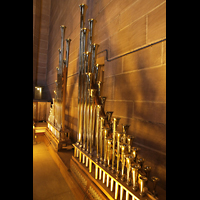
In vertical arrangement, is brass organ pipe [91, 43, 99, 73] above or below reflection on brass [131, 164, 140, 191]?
above

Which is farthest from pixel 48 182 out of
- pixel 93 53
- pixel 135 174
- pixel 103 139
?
pixel 93 53

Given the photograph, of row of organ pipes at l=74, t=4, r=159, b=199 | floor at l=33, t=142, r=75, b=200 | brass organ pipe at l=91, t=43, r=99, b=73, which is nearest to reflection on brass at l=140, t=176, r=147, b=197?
row of organ pipes at l=74, t=4, r=159, b=199

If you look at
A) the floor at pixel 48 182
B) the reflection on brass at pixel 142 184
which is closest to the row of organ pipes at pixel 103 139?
the reflection on brass at pixel 142 184

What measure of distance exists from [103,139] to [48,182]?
0.70 m

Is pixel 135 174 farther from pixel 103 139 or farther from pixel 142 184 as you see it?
pixel 103 139

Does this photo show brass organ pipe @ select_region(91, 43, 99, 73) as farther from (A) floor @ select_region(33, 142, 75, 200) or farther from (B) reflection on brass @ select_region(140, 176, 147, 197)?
(A) floor @ select_region(33, 142, 75, 200)

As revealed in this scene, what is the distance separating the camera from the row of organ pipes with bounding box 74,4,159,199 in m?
0.74

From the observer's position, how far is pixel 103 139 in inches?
50.0

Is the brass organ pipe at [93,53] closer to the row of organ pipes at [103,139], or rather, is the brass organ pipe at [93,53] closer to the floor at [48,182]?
the row of organ pipes at [103,139]

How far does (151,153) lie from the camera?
1.08 meters

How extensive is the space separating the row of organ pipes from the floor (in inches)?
11.9

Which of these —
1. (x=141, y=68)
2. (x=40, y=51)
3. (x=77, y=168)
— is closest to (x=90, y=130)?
(x=77, y=168)

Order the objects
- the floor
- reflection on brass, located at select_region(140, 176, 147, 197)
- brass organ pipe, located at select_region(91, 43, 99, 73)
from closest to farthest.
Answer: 1. reflection on brass, located at select_region(140, 176, 147, 197)
2. the floor
3. brass organ pipe, located at select_region(91, 43, 99, 73)
